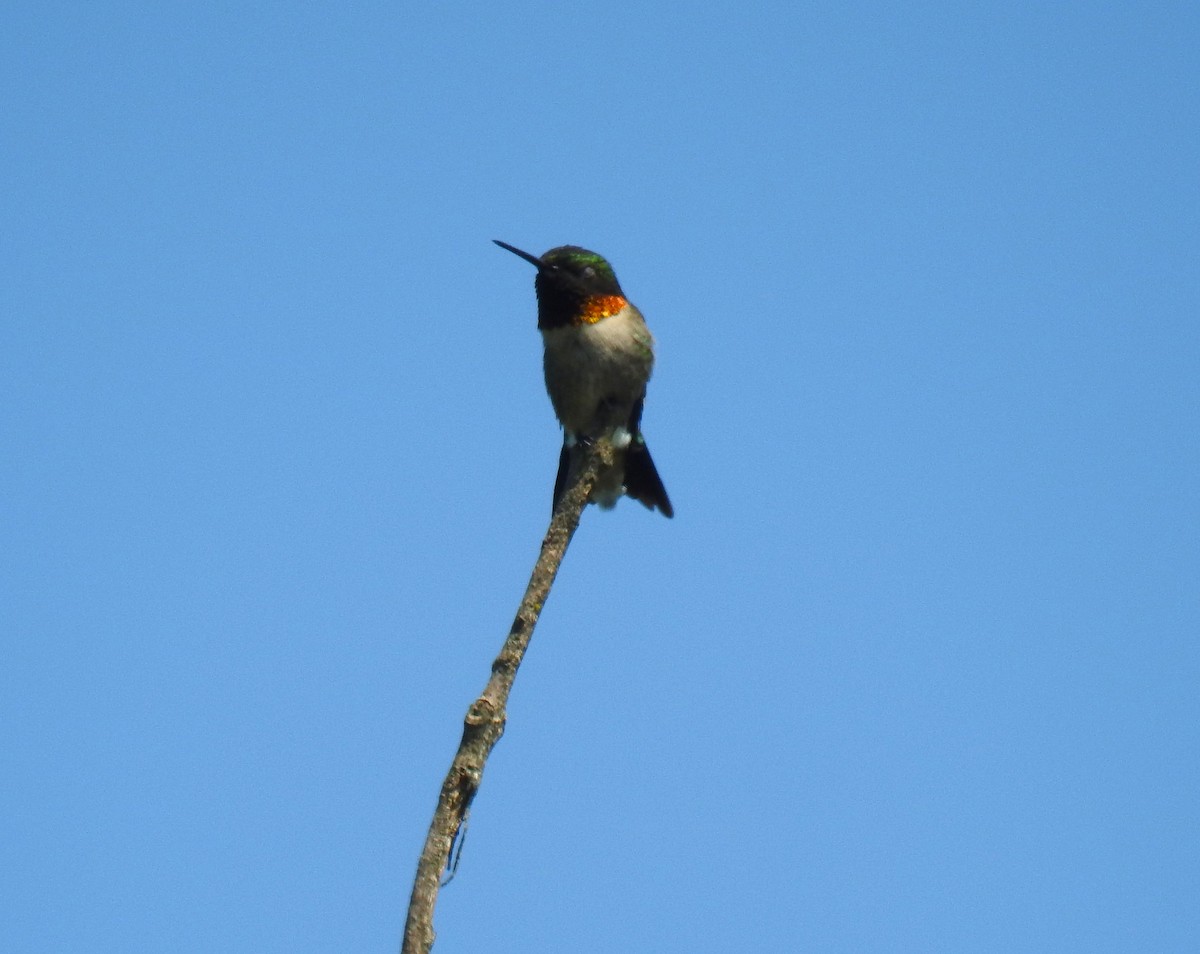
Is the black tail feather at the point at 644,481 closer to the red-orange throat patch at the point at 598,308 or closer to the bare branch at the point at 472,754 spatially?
the red-orange throat patch at the point at 598,308

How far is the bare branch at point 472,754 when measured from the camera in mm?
3680

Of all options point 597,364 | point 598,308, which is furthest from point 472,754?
point 598,308

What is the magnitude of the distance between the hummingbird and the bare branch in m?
2.82

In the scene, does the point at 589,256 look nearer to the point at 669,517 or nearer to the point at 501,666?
the point at 669,517

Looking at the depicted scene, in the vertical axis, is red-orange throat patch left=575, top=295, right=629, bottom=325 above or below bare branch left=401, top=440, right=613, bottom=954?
above

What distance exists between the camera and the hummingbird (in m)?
7.70

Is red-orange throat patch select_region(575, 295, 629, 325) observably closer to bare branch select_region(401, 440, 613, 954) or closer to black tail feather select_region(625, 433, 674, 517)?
black tail feather select_region(625, 433, 674, 517)

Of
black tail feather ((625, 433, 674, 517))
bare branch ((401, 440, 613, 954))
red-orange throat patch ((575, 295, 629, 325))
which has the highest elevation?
red-orange throat patch ((575, 295, 629, 325))

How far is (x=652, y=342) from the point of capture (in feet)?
26.4

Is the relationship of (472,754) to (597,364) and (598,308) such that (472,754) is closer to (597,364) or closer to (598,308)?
(597,364)

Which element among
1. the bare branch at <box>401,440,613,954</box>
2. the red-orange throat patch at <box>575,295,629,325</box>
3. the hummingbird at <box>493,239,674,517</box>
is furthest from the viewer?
the red-orange throat patch at <box>575,295,629,325</box>

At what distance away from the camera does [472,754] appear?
4.05 m

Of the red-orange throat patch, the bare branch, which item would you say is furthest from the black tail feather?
the bare branch

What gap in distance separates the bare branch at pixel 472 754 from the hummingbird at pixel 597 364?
111 inches
